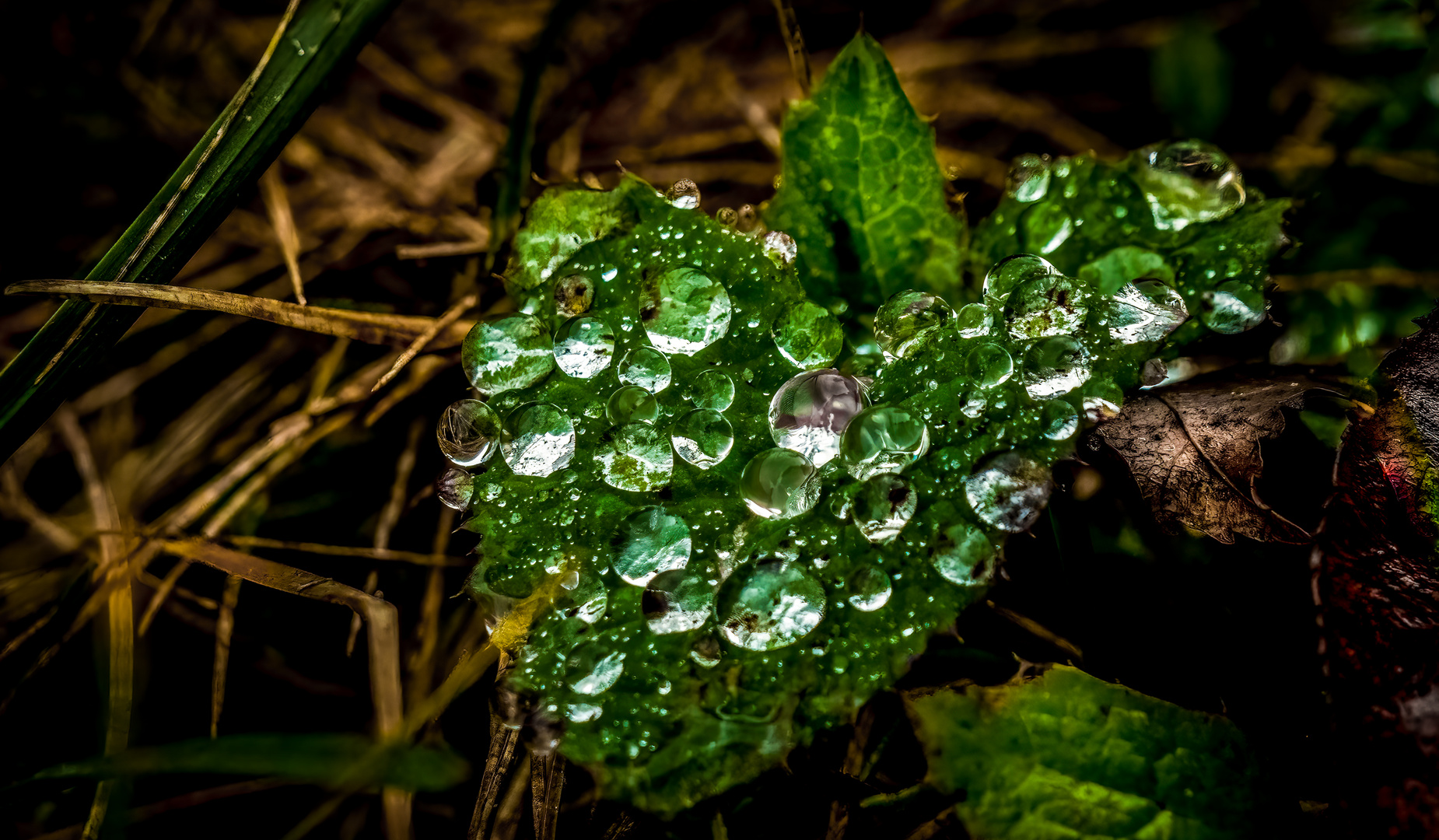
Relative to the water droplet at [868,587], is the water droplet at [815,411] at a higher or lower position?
higher

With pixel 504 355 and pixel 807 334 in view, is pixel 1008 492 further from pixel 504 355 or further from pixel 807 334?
pixel 504 355

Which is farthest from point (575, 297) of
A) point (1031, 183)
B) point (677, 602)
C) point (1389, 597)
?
point (1389, 597)

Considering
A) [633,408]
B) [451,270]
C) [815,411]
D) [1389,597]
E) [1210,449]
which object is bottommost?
[1389,597]

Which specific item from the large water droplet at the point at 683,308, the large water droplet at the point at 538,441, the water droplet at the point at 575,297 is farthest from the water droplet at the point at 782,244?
the large water droplet at the point at 538,441

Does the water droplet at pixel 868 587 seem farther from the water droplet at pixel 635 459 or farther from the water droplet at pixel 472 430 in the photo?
the water droplet at pixel 472 430

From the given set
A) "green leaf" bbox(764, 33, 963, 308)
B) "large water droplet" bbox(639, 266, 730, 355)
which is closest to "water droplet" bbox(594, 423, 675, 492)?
"large water droplet" bbox(639, 266, 730, 355)

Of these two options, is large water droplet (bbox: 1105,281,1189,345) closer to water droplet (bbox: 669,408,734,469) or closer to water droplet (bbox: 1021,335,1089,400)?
water droplet (bbox: 1021,335,1089,400)
